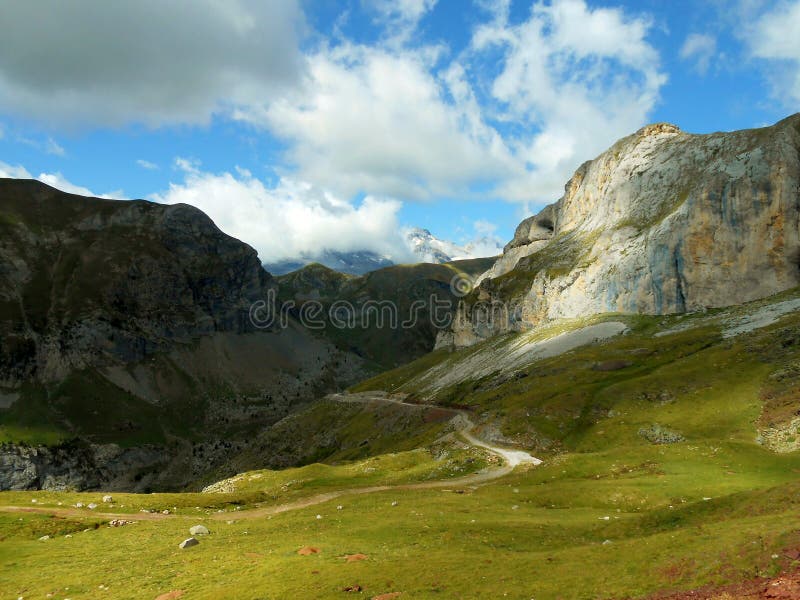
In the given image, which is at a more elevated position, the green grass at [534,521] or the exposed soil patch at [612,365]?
the exposed soil patch at [612,365]

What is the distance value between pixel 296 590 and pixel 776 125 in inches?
6823

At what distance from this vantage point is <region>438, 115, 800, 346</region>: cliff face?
430ft

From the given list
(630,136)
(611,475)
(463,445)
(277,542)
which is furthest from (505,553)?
(630,136)

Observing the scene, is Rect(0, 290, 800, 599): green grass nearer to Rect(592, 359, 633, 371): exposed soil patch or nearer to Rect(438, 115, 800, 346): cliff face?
Rect(592, 359, 633, 371): exposed soil patch

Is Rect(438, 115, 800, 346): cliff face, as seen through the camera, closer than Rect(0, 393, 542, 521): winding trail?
No

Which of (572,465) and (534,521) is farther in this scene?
(572,465)

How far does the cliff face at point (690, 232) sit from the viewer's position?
430 ft

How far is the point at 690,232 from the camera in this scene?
467 feet

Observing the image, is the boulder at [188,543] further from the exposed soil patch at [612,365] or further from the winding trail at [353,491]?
the exposed soil patch at [612,365]

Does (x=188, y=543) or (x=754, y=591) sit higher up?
(x=754, y=591)

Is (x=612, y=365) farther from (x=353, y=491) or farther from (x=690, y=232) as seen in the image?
(x=353, y=491)

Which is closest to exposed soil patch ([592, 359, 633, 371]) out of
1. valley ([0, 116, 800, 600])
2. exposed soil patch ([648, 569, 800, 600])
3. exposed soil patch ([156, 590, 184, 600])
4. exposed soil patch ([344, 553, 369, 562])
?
valley ([0, 116, 800, 600])

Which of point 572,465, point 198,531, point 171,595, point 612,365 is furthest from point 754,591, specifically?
point 612,365

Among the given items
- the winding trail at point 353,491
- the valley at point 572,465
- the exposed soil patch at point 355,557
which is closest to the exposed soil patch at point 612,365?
the valley at point 572,465
